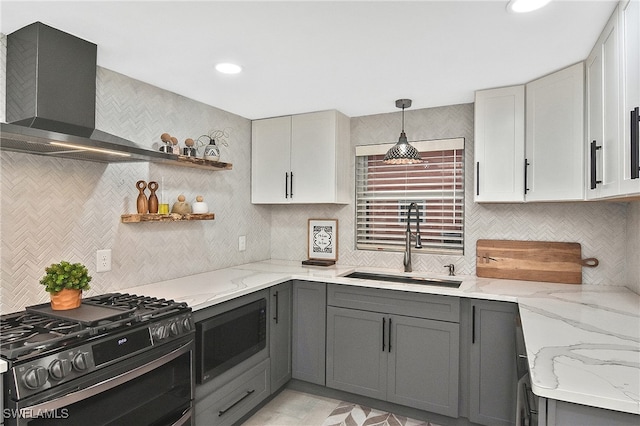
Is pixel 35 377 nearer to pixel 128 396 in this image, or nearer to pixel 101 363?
pixel 101 363

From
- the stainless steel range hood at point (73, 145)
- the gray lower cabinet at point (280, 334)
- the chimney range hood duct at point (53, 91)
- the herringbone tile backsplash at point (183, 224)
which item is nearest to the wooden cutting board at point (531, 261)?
the herringbone tile backsplash at point (183, 224)

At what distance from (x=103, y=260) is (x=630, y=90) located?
9.06 feet

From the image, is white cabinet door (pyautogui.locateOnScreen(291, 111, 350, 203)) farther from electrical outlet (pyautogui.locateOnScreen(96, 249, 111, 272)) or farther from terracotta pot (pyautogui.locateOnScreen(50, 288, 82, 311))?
terracotta pot (pyautogui.locateOnScreen(50, 288, 82, 311))

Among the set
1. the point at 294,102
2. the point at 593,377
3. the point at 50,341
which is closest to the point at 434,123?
the point at 294,102

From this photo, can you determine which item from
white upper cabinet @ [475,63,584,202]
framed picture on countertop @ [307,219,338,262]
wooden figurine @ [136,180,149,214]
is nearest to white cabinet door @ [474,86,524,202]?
white upper cabinet @ [475,63,584,202]

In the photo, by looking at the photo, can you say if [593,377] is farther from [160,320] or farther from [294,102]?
[294,102]

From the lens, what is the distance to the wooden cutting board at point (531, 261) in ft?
8.74

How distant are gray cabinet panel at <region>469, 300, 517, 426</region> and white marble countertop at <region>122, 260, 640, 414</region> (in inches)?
4.6

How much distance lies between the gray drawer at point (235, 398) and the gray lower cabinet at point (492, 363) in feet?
4.58

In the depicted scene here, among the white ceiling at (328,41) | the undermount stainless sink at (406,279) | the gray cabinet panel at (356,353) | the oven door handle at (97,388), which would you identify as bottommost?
the gray cabinet panel at (356,353)

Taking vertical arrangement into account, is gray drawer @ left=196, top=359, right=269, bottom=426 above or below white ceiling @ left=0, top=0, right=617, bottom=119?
below

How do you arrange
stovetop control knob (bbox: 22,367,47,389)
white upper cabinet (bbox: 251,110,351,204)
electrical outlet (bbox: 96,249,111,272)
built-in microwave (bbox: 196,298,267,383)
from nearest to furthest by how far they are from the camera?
stovetop control knob (bbox: 22,367,47,389), built-in microwave (bbox: 196,298,267,383), electrical outlet (bbox: 96,249,111,272), white upper cabinet (bbox: 251,110,351,204)

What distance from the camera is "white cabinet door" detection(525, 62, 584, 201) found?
2.25 metres

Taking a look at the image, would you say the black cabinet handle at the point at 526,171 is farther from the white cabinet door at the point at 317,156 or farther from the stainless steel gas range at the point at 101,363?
the stainless steel gas range at the point at 101,363
